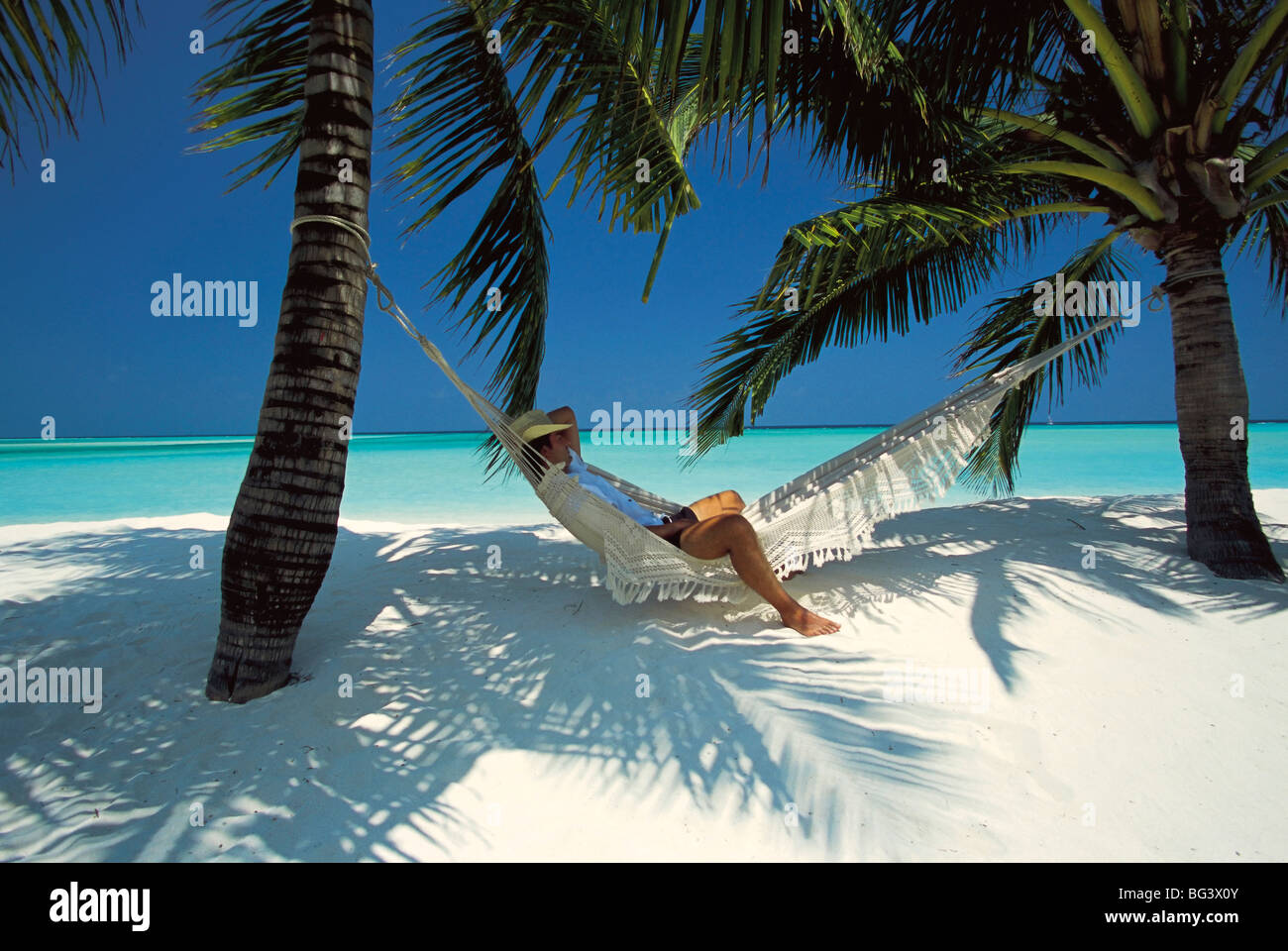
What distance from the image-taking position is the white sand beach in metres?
1.17

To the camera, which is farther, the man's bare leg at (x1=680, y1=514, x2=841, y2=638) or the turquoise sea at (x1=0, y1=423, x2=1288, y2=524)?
the turquoise sea at (x1=0, y1=423, x2=1288, y2=524)

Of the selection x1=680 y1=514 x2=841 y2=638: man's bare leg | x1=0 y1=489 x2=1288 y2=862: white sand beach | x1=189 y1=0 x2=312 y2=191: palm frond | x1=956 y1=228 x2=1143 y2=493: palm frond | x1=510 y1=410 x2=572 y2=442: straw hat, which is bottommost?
x1=0 y1=489 x2=1288 y2=862: white sand beach

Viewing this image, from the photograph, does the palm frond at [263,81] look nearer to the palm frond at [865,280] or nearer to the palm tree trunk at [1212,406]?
the palm frond at [865,280]

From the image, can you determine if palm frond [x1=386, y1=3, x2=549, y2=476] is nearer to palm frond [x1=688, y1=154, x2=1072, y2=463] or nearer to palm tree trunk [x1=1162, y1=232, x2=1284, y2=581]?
palm frond [x1=688, y1=154, x2=1072, y2=463]

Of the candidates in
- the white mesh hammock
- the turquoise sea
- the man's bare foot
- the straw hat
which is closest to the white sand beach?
the man's bare foot

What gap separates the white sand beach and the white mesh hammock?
169 mm

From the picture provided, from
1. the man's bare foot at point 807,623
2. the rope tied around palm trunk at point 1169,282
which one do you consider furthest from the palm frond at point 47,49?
the rope tied around palm trunk at point 1169,282

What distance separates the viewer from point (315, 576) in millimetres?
1649

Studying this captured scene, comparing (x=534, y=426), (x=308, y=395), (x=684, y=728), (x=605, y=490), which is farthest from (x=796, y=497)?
(x=308, y=395)

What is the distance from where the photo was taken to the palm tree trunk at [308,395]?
156 centimetres

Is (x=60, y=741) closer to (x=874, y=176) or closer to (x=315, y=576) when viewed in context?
(x=315, y=576)

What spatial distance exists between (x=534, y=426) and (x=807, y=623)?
1.11 metres
